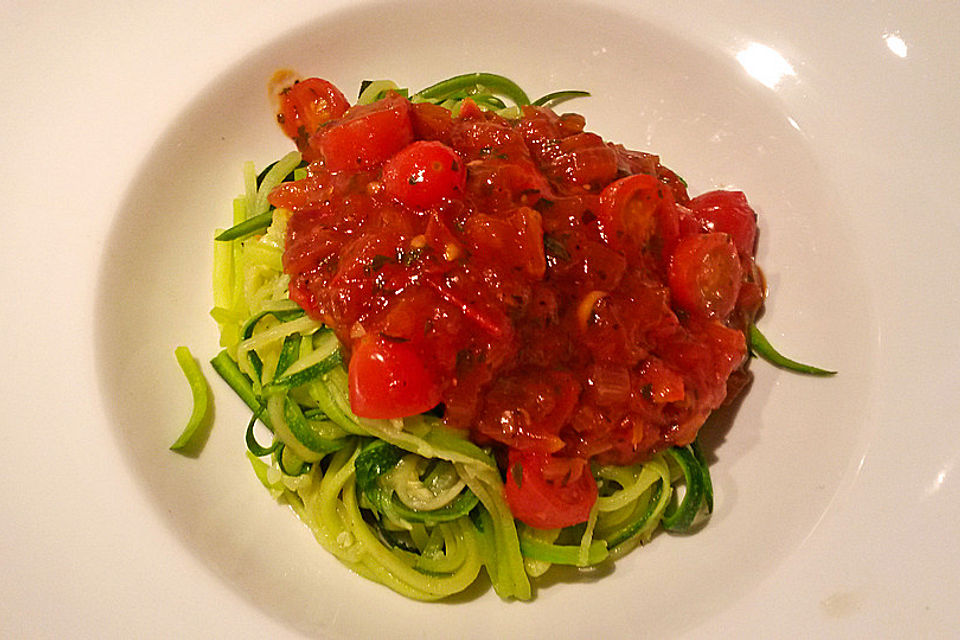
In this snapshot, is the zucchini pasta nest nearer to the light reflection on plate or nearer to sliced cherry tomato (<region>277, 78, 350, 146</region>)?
the light reflection on plate

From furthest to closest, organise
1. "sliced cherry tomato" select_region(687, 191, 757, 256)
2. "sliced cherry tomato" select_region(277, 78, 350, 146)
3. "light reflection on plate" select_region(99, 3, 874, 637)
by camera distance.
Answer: "sliced cherry tomato" select_region(277, 78, 350, 146) → "sliced cherry tomato" select_region(687, 191, 757, 256) → "light reflection on plate" select_region(99, 3, 874, 637)

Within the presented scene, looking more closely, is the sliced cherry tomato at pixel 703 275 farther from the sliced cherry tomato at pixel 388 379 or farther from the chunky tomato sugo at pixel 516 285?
the sliced cherry tomato at pixel 388 379

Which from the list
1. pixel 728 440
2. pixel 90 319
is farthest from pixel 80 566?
pixel 728 440

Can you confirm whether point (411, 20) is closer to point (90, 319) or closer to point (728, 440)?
point (90, 319)

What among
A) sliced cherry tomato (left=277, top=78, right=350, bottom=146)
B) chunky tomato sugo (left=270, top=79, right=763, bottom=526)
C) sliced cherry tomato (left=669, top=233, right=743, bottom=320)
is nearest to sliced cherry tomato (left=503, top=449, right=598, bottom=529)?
chunky tomato sugo (left=270, top=79, right=763, bottom=526)

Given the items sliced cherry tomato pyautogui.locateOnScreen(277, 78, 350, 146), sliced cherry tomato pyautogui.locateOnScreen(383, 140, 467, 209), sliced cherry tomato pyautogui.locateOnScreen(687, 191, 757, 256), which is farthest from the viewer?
sliced cherry tomato pyautogui.locateOnScreen(277, 78, 350, 146)

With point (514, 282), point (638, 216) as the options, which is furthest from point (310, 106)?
point (638, 216)

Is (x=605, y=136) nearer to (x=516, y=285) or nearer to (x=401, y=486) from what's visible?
(x=516, y=285)

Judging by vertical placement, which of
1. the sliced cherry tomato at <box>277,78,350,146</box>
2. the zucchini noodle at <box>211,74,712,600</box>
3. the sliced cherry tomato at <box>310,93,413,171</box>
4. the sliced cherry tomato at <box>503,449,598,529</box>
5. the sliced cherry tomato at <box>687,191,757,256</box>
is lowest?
the zucchini noodle at <box>211,74,712,600</box>
